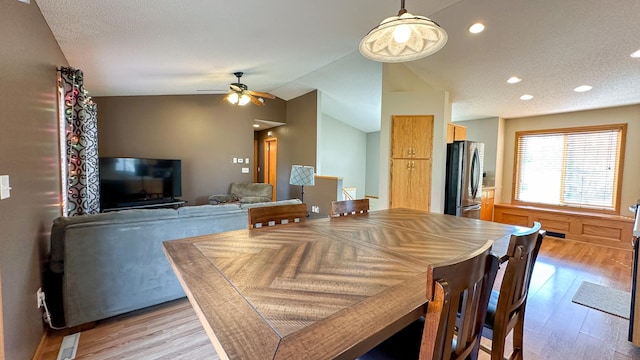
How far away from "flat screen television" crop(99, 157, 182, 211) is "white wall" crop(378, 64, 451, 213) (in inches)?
158

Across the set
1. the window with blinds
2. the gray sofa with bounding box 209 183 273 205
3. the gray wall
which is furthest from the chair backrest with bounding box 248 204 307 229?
the window with blinds

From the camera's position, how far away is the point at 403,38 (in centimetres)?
155

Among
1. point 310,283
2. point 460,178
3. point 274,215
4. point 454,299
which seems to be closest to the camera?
point 454,299

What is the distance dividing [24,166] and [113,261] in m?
0.82

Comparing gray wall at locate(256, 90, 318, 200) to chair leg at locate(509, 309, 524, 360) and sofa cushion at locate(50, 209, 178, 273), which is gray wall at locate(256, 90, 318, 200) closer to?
sofa cushion at locate(50, 209, 178, 273)

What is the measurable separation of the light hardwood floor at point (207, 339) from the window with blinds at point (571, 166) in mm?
2392

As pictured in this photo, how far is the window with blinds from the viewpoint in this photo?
4.39m

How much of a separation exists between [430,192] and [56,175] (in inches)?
165

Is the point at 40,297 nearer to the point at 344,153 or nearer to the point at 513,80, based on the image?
the point at 513,80

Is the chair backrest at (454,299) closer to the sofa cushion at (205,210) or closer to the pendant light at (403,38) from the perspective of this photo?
the pendant light at (403,38)

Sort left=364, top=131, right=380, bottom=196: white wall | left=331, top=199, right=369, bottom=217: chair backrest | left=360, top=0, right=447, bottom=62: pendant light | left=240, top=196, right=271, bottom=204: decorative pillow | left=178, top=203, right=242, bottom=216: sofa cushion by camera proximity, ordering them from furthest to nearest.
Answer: left=364, top=131, right=380, bottom=196: white wall < left=240, top=196, right=271, bottom=204: decorative pillow < left=178, top=203, right=242, bottom=216: sofa cushion < left=331, top=199, right=369, bottom=217: chair backrest < left=360, top=0, right=447, bottom=62: pendant light

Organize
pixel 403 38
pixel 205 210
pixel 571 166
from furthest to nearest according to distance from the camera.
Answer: pixel 571 166 → pixel 205 210 → pixel 403 38

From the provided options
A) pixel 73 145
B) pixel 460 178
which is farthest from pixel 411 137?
pixel 73 145

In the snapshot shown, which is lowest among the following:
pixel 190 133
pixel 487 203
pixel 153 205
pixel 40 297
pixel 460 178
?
pixel 40 297
